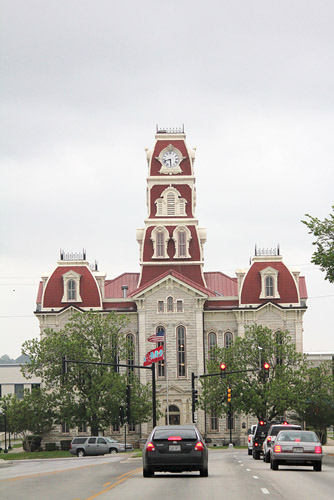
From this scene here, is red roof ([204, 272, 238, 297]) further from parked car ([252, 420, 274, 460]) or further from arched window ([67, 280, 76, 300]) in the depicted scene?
parked car ([252, 420, 274, 460])

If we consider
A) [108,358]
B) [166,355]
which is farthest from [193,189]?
[108,358]

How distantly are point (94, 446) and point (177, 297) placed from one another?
78.4 feet

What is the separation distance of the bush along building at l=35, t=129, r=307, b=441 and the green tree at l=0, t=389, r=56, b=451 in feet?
37.8

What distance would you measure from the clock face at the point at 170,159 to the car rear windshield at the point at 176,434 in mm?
67117

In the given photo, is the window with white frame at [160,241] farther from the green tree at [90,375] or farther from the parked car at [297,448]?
the parked car at [297,448]

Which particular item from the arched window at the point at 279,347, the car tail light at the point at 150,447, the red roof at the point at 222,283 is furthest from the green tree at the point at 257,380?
the car tail light at the point at 150,447

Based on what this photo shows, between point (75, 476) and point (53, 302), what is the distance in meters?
59.7

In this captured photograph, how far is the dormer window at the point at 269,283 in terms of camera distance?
8781 cm

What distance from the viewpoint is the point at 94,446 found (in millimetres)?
66125

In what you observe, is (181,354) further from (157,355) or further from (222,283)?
(157,355)

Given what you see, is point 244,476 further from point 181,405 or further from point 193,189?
point 193,189

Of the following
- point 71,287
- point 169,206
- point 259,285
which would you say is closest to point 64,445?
point 71,287

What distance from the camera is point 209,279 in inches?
3821

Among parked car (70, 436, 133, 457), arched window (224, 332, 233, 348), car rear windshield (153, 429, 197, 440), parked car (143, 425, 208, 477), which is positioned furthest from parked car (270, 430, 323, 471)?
arched window (224, 332, 233, 348)
